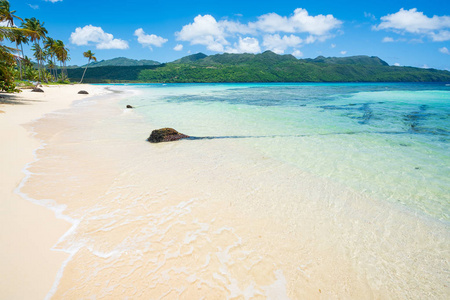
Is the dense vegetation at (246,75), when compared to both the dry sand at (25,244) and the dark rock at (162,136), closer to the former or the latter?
the dark rock at (162,136)

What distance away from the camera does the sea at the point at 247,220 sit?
2.51 m

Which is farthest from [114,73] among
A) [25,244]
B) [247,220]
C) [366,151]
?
[247,220]

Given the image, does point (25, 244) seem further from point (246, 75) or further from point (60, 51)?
point (246, 75)

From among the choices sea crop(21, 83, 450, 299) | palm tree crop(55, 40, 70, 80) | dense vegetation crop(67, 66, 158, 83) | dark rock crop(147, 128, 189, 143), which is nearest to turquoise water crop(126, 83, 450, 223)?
sea crop(21, 83, 450, 299)

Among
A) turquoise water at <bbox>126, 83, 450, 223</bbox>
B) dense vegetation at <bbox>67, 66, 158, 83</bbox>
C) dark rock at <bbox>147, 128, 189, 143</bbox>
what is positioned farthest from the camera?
dense vegetation at <bbox>67, 66, 158, 83</bbox>

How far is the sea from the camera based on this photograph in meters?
2.51

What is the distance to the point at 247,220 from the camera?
3639 millimetres

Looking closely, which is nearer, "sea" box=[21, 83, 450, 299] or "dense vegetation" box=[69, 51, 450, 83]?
"sea" box=[21, 83, 450, 299]

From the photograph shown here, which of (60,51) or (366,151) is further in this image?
(60,51)

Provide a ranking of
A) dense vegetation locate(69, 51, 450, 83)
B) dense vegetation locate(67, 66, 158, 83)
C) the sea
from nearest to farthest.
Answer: the sea → dense vegetation locate(67, 66, 158, 83) → dense vegetation locate(69, 51, 450, 83)

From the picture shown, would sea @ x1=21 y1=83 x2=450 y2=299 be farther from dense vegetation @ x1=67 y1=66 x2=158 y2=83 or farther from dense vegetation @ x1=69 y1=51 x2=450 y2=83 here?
dense vegetation @ x1=67 y1=66 x2=158 y2=83

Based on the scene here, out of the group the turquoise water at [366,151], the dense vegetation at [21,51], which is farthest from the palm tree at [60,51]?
the turquoise water at [366,151]

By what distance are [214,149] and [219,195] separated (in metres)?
3.17

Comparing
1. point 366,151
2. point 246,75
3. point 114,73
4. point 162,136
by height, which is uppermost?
point 114,73
